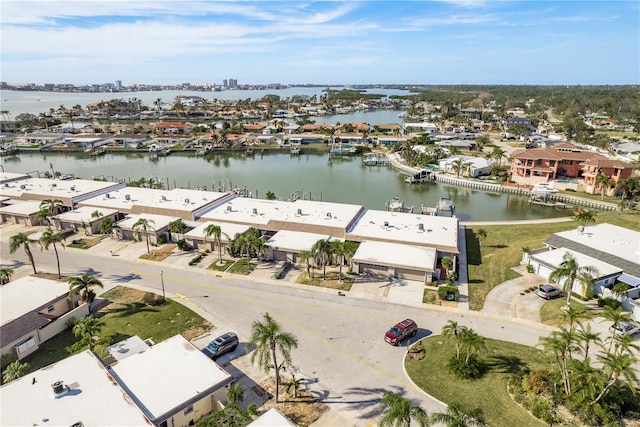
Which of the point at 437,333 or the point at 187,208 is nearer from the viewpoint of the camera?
the point at 437,333

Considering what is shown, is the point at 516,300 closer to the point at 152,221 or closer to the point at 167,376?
the point at 167,376

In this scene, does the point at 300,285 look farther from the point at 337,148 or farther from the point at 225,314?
the point at 337,148

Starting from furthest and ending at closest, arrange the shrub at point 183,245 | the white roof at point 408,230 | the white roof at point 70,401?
the shrub at point 183,245
the white roof at point 408,230
the white roof at point 70,401

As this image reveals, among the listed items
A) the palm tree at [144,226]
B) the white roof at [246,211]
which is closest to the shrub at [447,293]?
the white roof at [246,211]

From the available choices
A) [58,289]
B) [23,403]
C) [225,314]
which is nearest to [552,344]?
[225,314]

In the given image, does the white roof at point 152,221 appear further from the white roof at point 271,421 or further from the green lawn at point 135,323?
the white roof at point 271,421

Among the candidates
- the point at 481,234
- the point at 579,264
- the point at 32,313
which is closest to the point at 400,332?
the point at 579,264
